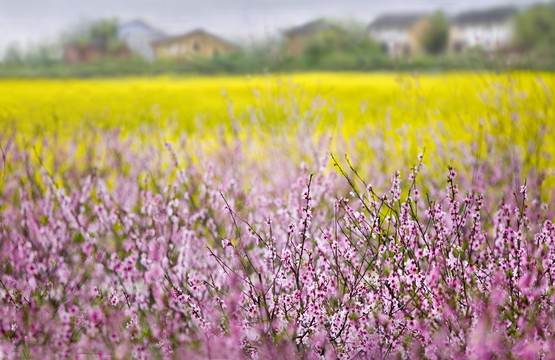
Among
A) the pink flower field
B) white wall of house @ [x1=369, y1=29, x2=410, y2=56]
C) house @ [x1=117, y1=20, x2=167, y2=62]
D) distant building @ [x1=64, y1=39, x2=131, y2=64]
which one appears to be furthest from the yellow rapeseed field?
the pink flower field

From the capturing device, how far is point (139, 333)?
2594 millimetres

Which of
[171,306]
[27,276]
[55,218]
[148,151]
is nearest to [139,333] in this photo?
[171,306]

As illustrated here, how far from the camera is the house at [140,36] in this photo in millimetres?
5871

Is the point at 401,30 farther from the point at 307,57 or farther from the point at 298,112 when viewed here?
the point at 298,112

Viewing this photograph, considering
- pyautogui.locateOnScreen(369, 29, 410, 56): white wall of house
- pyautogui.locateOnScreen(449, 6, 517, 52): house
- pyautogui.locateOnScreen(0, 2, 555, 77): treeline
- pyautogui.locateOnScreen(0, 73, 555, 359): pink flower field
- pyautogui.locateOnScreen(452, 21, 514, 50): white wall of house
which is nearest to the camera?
pyautogui.locateOnScreen(0, 73, 555, 359): pink flower field

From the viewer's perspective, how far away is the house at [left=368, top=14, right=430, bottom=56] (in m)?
5.72

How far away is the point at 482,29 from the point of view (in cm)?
496

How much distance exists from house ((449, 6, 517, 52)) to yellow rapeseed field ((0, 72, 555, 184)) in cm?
33

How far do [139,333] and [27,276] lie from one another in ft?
3.12

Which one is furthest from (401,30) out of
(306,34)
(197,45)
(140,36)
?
(140,36)

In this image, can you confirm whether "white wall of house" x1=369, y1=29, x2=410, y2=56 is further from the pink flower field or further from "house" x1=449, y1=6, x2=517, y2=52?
the pink flower field

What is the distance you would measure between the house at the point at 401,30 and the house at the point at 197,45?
1518mm

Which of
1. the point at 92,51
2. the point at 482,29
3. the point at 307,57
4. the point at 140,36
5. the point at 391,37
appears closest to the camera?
the point at 482,29

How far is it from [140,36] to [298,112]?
1949mm
